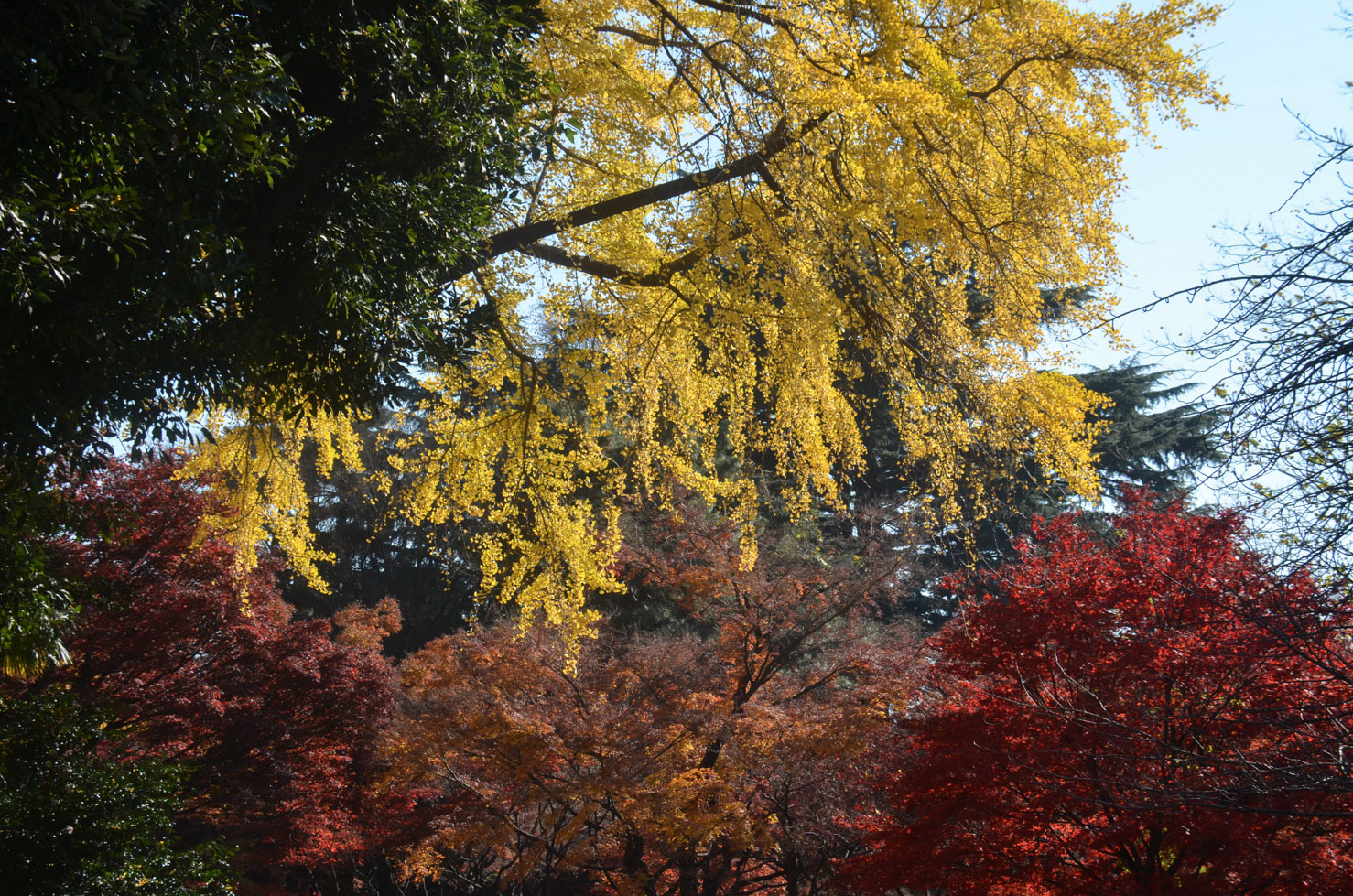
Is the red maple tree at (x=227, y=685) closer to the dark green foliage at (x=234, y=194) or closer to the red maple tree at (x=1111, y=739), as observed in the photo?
the dark green foliage at (x=234, y=194)

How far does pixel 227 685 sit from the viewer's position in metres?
9.78

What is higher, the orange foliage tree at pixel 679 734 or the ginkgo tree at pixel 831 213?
the ginkgo tree at pixel 831 213

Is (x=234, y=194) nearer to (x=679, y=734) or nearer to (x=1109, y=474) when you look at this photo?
(x=679, y=734)

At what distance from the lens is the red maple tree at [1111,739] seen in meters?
4.25

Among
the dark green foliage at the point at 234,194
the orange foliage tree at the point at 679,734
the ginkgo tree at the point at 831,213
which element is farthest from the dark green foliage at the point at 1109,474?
the dark green foliage at the point at 234,194

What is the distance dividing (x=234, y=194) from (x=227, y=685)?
8457mm

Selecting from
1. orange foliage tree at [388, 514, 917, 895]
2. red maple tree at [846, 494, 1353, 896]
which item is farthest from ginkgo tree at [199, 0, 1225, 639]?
orange foliage tree at [388, 514, 917, 895]

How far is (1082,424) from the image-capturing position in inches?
182

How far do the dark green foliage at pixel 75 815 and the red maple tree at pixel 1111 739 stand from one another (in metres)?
5.05

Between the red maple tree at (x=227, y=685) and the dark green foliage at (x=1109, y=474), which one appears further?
the dark green foliage at (x=1109, y=474)

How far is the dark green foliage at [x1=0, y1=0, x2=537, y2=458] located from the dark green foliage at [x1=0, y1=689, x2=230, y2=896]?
8.81 ft

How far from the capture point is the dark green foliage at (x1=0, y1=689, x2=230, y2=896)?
4.93 m

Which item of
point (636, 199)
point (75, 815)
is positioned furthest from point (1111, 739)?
point (75, 815)

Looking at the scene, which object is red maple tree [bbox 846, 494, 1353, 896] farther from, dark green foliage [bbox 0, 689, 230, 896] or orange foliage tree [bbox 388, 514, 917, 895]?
dark green foliage [bbox 0, 689, 230, 896]
